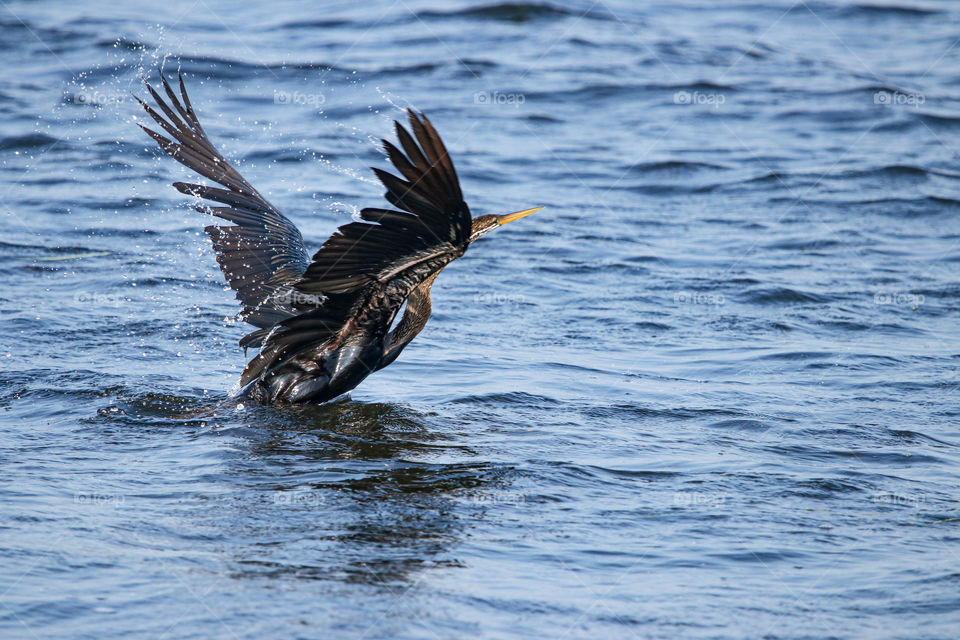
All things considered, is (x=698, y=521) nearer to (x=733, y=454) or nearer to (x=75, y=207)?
(x=733, y=454)

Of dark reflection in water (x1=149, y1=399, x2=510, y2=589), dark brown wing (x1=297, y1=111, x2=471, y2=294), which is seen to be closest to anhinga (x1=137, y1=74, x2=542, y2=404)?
dark brown wing (x1=297, y1=111, x2=471, y2=294)

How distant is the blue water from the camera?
4.21 metres

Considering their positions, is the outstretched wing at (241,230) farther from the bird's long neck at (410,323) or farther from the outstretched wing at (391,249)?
the bird's long neck at (410,323)

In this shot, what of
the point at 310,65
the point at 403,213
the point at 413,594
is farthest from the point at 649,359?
the point at 310,65

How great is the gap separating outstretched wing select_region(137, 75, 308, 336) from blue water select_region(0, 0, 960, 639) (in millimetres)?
748

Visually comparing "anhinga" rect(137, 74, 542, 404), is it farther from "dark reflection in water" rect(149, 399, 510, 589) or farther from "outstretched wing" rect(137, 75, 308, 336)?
"dark reflection in water" rect(149, 399, 510, 589)

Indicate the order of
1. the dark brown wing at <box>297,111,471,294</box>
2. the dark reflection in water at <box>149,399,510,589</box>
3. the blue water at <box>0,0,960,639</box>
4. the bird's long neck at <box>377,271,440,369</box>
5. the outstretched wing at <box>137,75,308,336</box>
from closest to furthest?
1. the blue water at <box>0,0,960,639</box>
2. the dark reflection in water at <box>149,399,510,589</box>
3. the dark brown wing at <box>297,111,471,294</box>
4. the bird's long neck at <box>377,271,440,369</box>
5. the outstretched wing at <box>137,75,308,336</box>

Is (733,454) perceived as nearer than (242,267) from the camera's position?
Yes

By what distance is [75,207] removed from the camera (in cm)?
1074

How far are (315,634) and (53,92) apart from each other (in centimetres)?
1266

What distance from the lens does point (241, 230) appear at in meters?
6.57

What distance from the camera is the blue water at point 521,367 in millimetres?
4211

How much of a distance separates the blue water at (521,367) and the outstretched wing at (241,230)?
2.45 feet

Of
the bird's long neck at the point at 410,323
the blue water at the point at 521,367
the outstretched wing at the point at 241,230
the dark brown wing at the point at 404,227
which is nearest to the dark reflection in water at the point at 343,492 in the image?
the blue water at the point at 521,367
